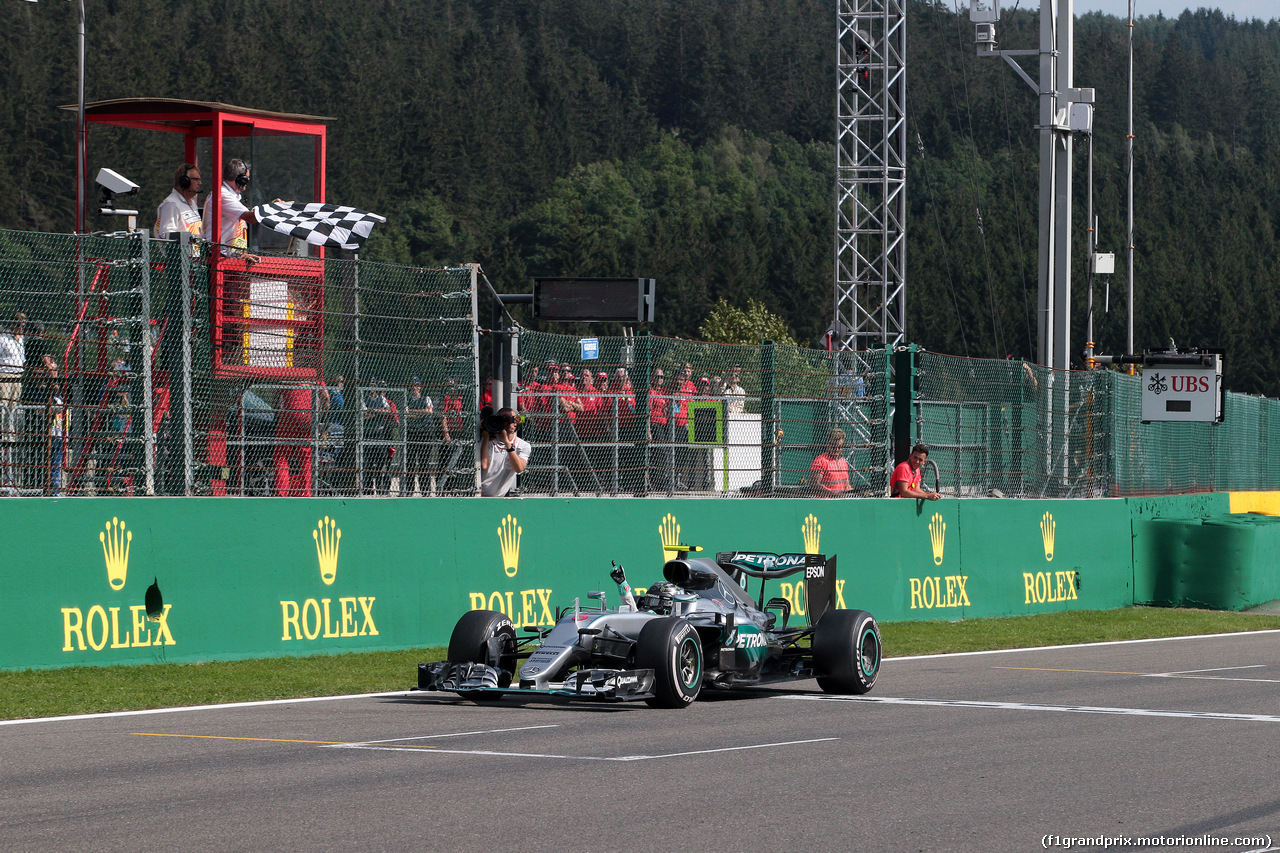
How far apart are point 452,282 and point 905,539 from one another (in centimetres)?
619

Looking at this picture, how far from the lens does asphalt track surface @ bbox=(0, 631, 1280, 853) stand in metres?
6.49

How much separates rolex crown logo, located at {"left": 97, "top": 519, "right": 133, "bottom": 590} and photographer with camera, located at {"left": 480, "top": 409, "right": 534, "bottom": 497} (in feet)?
11.5

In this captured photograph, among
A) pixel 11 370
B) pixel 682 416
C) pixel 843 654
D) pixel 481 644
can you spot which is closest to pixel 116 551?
pixel 11 370

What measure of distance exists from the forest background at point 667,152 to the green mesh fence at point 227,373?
6489 centimetres

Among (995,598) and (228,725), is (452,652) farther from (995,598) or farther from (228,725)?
(995,598)

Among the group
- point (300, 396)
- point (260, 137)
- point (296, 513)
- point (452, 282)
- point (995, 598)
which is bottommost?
point (995, 598)

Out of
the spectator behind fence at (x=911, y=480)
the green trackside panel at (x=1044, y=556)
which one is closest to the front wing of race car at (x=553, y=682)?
the spectator behind fence at (x=911, y=480)

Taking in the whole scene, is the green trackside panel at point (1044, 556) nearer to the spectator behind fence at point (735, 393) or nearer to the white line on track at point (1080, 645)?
the white line on track at point (1080, 645)

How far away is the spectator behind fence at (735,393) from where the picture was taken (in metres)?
16.1

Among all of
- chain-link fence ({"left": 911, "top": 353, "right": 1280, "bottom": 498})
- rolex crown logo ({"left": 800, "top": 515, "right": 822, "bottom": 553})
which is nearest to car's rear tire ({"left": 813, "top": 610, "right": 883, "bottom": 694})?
rolex crown logo ({"left": 800, "top": 515, "right": 822, "bottom": 553})

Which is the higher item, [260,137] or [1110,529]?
[260,137]

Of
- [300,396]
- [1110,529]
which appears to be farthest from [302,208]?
[1110,529]

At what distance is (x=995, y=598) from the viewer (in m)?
19.2

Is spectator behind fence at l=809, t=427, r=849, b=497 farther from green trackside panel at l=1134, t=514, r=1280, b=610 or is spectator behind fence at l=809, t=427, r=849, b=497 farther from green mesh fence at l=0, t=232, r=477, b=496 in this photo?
green trackside panel at l=1134, t=514, r=1280, b=610
